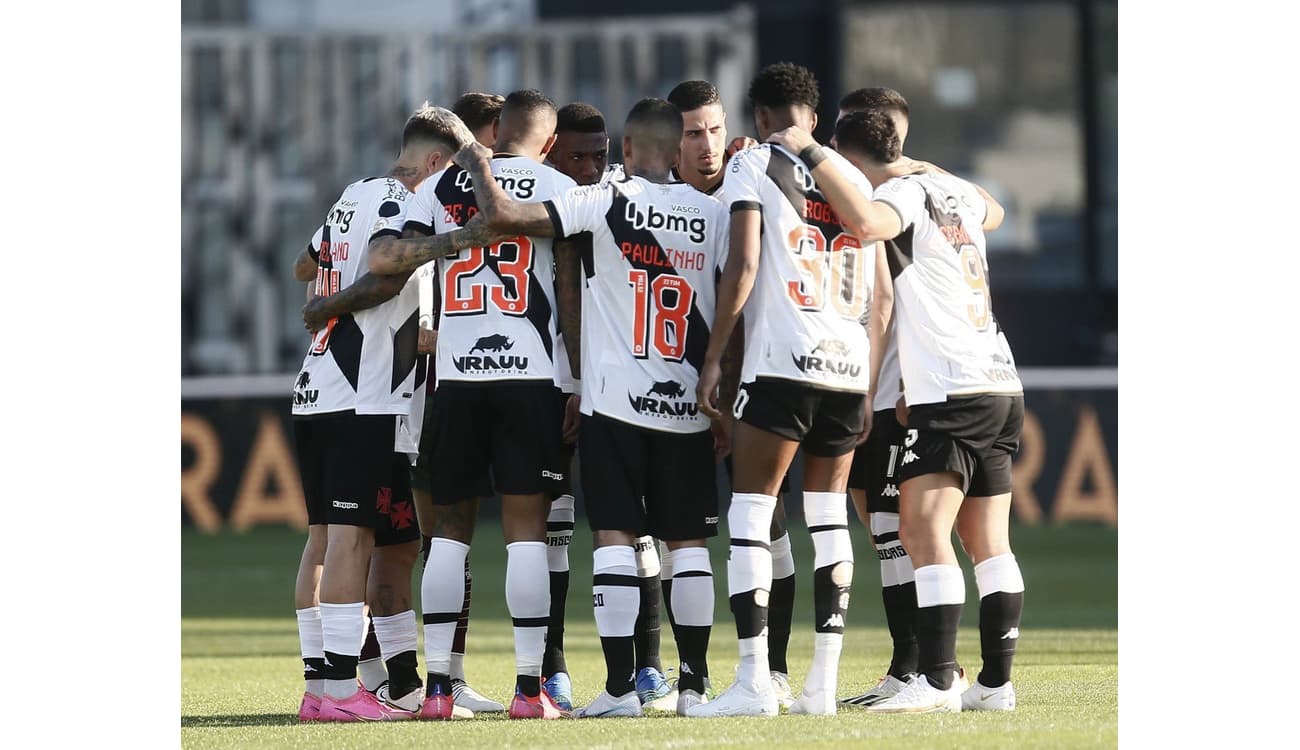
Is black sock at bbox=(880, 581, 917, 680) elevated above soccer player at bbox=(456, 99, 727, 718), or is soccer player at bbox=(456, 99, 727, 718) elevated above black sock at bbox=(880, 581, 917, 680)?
soccer player at bbox=(456, 99, 727, 718)

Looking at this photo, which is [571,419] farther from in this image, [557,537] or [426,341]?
[426,341]

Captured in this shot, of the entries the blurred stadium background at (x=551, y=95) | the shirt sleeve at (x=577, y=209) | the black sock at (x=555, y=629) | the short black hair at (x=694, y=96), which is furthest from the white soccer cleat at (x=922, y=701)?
the blurred stadium background at (x=551, y=95)

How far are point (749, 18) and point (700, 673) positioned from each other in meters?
23.0

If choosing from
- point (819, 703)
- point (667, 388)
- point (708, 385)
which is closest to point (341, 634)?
point (667, 388)

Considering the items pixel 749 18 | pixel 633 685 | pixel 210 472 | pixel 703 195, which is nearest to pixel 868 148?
pixel 703 195

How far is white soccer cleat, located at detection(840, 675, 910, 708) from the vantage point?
7258mm

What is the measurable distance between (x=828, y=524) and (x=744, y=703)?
796 millimetres

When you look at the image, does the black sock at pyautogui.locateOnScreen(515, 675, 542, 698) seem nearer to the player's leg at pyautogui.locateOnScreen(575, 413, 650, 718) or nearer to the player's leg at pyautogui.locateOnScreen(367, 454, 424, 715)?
the player's leg at pyautogui.locateOnScreen(575, 413, 650, 718)

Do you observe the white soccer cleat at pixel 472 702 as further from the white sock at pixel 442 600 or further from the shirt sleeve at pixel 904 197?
the shirt sleeve at pixel 904 197

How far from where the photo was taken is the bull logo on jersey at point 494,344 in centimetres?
700

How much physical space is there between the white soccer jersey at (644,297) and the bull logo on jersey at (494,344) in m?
0.31

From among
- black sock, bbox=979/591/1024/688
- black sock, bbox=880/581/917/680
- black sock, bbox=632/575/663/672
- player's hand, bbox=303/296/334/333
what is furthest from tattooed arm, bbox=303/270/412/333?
black sock, bbox=979/591/1024/688

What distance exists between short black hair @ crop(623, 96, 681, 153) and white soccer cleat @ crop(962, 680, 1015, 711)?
248 centimetres
